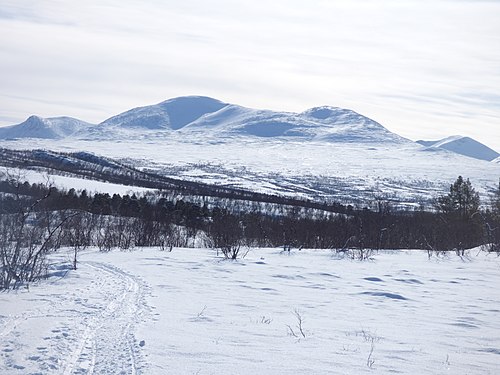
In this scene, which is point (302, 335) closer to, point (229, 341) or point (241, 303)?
point (229, 341)

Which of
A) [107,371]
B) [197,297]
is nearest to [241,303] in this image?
[197,297]

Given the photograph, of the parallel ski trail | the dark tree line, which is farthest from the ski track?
the dark tree line

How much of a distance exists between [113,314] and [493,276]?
13.4 metres

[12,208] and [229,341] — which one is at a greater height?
[12,208]

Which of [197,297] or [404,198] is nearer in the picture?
[197,297]

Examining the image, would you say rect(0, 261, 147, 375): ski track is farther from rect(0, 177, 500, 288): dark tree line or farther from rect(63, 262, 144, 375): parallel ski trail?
rect(0, 177, 500, 288): dark tree line

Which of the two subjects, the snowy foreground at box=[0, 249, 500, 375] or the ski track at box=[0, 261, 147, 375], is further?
the snowy foreground at box=[0, 249, 500, 375]

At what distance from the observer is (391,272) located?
59.0 feet

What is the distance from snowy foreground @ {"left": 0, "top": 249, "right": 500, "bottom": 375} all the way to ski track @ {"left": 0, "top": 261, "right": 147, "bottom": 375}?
0.02 m

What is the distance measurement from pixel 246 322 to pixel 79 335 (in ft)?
9.54

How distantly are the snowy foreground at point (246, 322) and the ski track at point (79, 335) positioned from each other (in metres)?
0.02

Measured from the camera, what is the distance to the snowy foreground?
6633 millimetres

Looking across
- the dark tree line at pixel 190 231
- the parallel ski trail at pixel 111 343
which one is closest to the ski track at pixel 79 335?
the parallel ski trail at pixel 111 343

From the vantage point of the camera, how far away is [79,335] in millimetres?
7496
